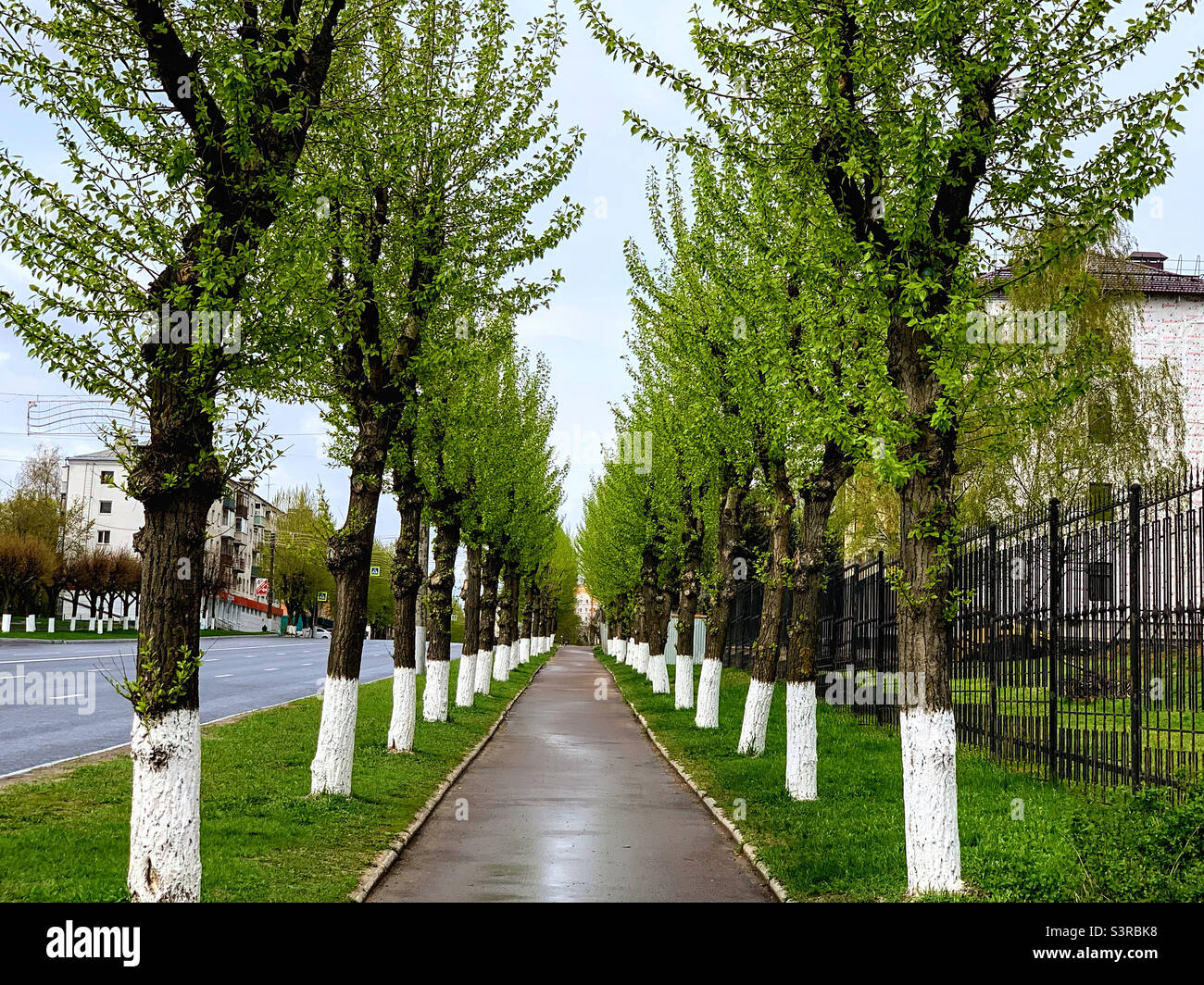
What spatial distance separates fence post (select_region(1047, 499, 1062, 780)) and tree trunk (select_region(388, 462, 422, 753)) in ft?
29.6

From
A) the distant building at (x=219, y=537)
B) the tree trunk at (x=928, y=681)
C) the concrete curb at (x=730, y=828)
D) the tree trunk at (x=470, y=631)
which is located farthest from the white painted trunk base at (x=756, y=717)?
the distant building at (x=219, y=537)

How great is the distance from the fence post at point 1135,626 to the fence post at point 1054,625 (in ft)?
3.72

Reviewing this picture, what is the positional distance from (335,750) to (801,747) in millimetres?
5313

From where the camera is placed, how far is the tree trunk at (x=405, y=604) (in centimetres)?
1731

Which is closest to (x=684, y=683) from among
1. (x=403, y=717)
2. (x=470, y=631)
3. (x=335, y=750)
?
(x=470, y=631)

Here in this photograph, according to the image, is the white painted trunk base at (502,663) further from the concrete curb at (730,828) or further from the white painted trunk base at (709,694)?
the white painted trunk base at (709,694)

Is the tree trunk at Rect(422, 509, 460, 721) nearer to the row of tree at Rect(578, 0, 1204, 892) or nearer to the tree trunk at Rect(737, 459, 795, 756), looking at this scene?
the tree trunk at Rect(737, 459, 795, 756)

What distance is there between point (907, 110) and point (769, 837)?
6.80 meters

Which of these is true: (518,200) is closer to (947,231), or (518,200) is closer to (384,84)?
(384,84)

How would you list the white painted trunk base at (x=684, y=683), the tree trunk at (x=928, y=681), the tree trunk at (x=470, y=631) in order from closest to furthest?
the tree trunk at (x=928, y=681) → the white painted trunk base at (x=684, y=683) → the tree trunk at (x=470, y=631)

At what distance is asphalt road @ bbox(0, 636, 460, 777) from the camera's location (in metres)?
16.2

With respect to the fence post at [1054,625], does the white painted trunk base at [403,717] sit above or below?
below

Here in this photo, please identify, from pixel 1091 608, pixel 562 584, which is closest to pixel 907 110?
pixel 1091 608

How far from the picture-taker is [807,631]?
14.1 m
